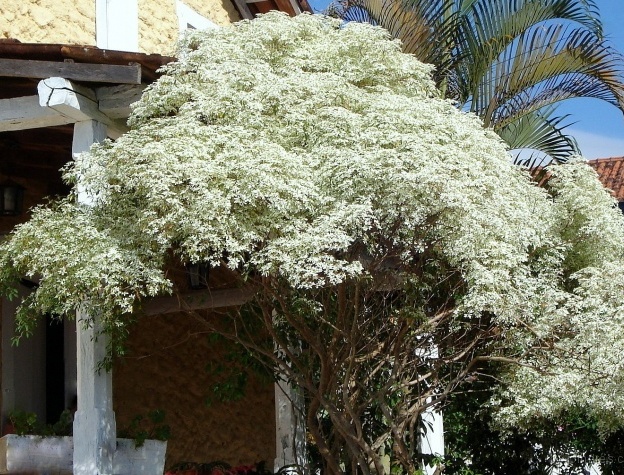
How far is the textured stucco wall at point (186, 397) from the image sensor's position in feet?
35.7

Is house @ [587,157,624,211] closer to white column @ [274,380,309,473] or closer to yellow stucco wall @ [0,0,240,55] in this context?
yellow stucco wall @ [0,0,240,55]

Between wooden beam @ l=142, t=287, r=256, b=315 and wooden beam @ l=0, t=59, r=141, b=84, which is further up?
wooden beam @ l=0, t=59, r=141, b=84

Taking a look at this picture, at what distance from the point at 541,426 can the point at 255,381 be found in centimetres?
340

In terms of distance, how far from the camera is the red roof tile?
21406 mm

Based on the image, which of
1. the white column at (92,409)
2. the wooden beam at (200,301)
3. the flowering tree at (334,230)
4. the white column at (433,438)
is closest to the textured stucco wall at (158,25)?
the flowering tree at (334,230)

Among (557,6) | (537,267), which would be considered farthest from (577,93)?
(537,267)

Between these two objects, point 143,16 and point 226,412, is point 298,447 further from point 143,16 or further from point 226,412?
point 143,16

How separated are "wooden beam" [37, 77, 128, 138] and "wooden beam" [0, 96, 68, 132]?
0.14 m

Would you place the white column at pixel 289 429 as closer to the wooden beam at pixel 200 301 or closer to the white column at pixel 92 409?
the wooden beam at pixel 200 301

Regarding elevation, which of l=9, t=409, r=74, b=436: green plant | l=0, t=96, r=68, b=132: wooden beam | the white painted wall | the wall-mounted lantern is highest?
the white painted wall

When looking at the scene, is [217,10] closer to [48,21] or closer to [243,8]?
[243,8]

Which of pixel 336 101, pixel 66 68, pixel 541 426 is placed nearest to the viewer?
pixel 66 68

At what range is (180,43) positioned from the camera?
8.80 metres

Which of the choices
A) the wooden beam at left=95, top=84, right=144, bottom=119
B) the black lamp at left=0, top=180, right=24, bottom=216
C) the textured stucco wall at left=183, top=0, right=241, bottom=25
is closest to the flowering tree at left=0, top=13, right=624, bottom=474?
the wooden beam at left=95, top=84, right=144, bottom=119
